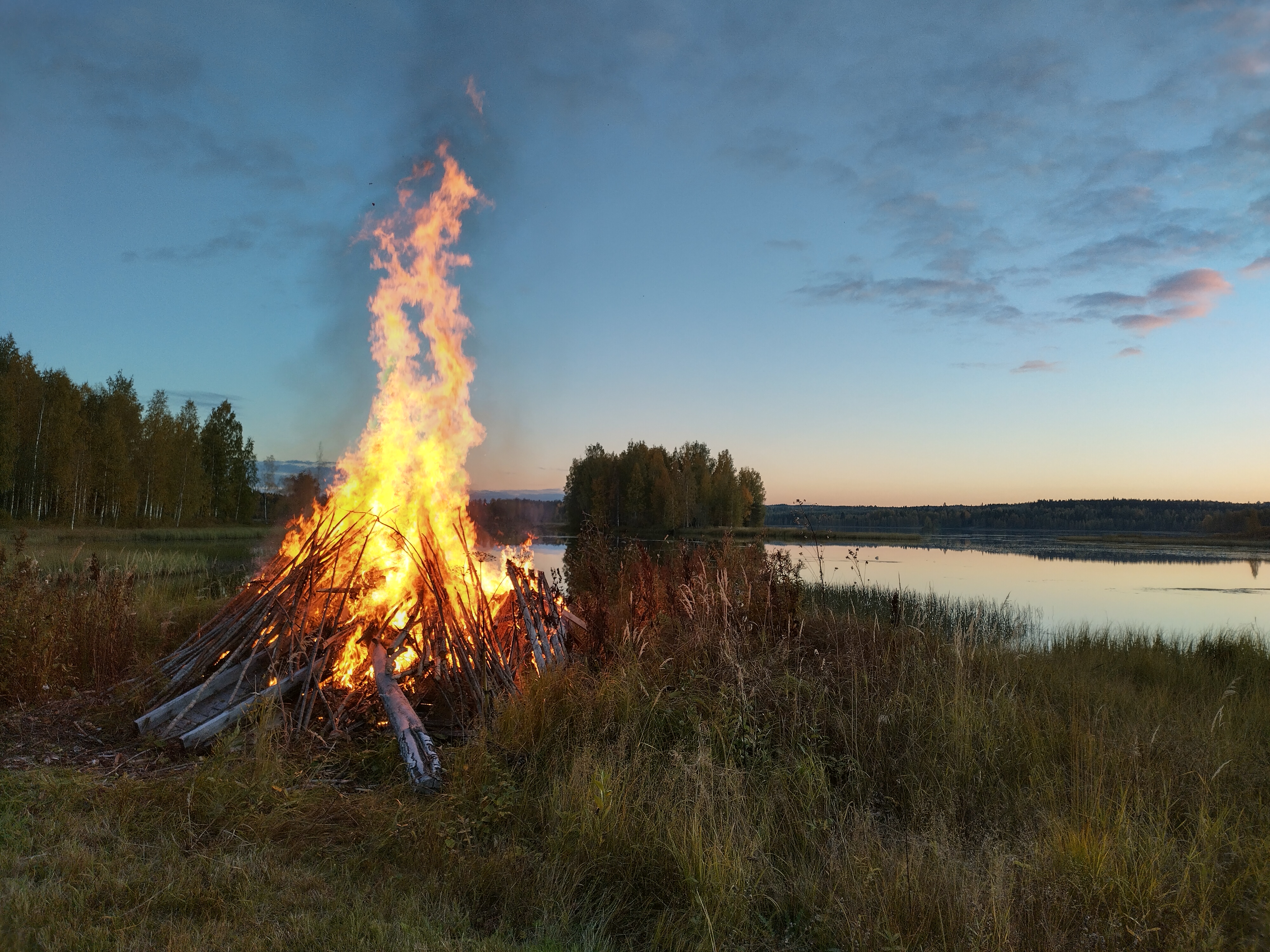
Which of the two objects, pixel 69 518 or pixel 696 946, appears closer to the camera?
pixel 696 946

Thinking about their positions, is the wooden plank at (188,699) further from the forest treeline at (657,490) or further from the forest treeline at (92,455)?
the forest treeline at (657,490)

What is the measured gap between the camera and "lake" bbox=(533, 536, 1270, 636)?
18781mm

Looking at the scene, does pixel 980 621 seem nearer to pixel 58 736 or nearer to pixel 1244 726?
pixel 1244 726

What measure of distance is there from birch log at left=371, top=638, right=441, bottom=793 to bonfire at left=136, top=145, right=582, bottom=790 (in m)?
0.01

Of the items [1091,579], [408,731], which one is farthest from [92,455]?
[1091,579]

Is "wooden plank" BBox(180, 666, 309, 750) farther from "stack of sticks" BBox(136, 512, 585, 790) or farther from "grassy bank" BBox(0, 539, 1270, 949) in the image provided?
"grassy bank" BBox(0, 539, 1270, 949)

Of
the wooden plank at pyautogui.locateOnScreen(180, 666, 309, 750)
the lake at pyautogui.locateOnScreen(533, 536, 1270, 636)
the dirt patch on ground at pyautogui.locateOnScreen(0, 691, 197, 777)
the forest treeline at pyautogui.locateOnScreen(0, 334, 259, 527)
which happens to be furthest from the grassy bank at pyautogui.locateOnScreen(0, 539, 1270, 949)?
the forest treeline at pyautogui.locateOnScreen(0, 334, 259, 527)

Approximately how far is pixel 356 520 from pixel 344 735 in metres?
2.24

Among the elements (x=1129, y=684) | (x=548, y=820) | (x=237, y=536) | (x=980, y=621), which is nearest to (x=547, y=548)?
(x=237, y=536)

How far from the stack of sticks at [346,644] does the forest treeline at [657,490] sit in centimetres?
5558

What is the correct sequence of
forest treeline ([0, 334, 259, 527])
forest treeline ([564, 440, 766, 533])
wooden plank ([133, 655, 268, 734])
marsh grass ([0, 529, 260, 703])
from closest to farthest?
wooden plank ([133, 655, 268, 734])
marsh grass ([0, 529, 260, 703])
forest treeline ([0, 334, 259, 527])
forest treeline ([564, 440, 766, 533])

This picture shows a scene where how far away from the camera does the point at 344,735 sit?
17.6 feet

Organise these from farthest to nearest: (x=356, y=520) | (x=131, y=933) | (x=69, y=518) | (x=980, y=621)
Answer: (x=69, y=518)
(x=980, y=621)
(x=356, y=520)
(x=131, y=933)

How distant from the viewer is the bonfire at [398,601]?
220 inches
